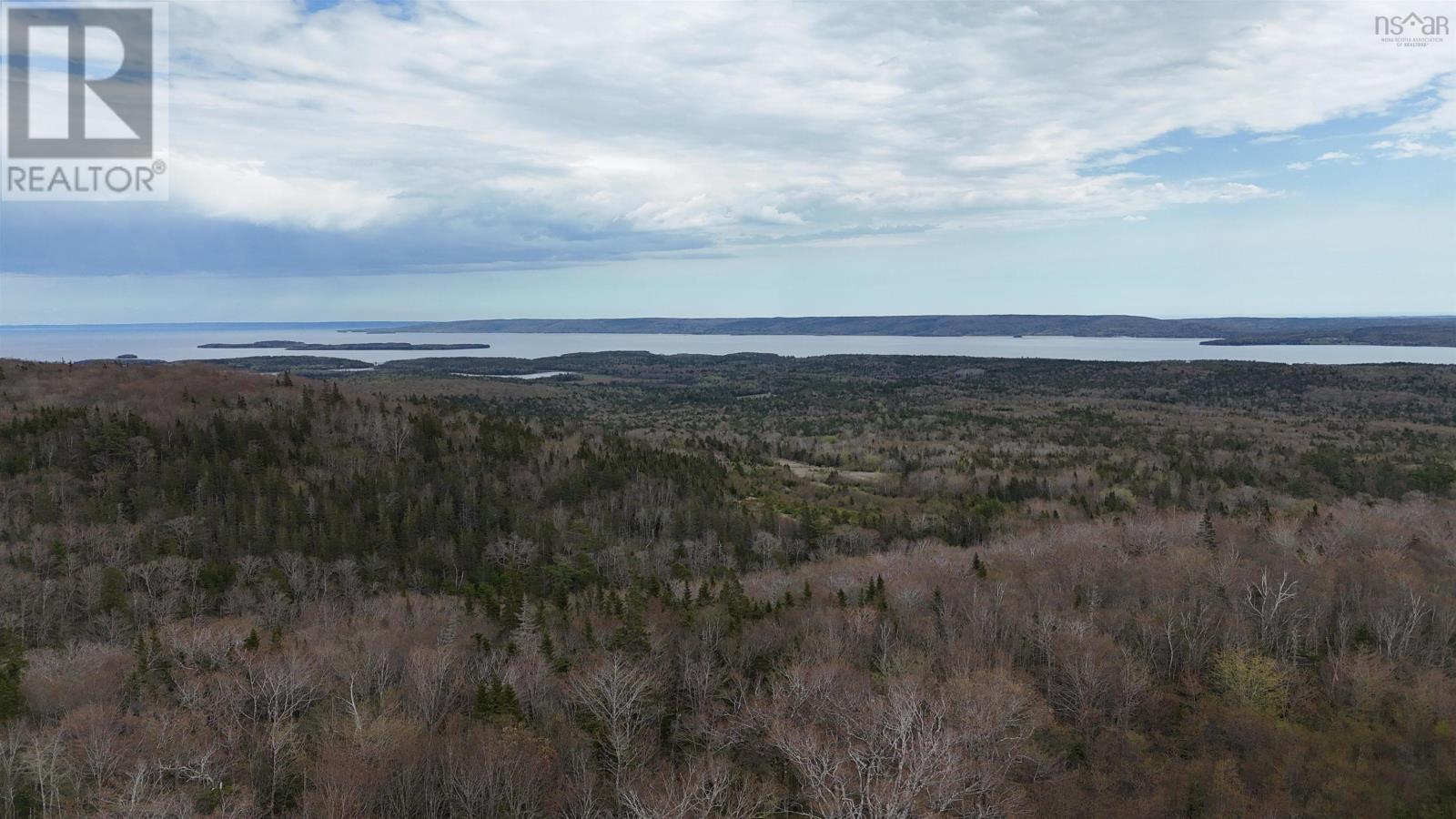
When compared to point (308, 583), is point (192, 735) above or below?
above

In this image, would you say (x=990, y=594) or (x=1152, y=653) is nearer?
(x=1152, y=653)

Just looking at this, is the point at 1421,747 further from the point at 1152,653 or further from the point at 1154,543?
the point at 1154,543

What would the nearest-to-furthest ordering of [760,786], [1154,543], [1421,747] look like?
[760,786]
[1421,747]
[1154,543]

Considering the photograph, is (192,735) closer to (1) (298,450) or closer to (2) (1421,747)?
(2) (1421,747)

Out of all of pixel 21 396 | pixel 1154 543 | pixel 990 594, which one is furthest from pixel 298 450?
pixel 1154 543

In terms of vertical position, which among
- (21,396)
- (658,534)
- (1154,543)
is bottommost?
(658,534)

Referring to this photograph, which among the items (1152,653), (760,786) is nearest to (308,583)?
(760,786)

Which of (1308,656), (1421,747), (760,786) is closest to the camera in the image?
(760,786)
